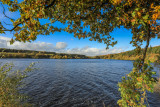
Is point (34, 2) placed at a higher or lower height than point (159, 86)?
higher

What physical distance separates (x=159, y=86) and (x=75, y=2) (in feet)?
68.1

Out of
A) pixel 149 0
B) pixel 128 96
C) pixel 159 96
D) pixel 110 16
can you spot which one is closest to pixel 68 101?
pixel 128 96

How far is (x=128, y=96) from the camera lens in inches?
138

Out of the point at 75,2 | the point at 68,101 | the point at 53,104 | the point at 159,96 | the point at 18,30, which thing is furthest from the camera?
the point at 159,96

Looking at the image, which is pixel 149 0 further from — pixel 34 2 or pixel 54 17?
pixel 54 17

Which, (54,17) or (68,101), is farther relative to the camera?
(68,101)

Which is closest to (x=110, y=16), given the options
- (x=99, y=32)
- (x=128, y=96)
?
(x=99, y=32)

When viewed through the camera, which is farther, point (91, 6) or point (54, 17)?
point (54, 17)

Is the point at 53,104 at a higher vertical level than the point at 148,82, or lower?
lower

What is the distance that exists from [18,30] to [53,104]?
10268mm

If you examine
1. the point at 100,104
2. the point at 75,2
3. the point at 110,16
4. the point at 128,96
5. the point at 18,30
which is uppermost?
the point at 75,2

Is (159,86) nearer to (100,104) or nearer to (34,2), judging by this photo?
(100,104)

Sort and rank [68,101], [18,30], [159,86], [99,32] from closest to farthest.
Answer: [18,30] < [99,32] < [68,101] < [159,86]

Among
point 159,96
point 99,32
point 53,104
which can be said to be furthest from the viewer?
point 159,96
